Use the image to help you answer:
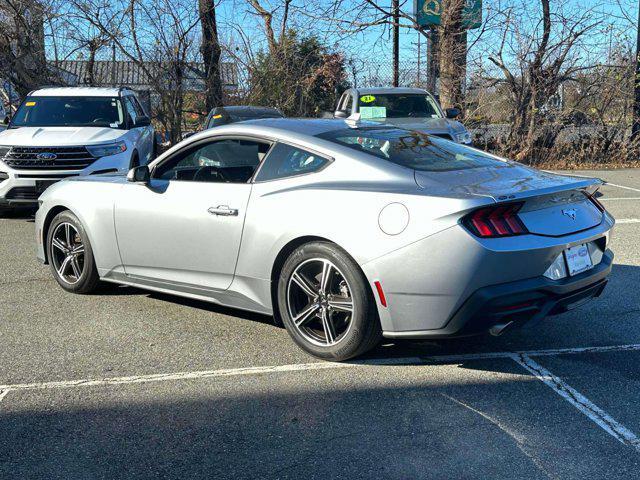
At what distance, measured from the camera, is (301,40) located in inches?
768

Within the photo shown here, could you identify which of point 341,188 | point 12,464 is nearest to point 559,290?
point 341,188

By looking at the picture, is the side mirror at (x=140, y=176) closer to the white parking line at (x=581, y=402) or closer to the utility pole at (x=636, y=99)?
the white parking line at (x=581, y=402)

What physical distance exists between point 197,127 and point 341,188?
614 inches

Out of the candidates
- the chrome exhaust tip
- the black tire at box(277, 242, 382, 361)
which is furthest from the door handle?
the chrome exhaust tip

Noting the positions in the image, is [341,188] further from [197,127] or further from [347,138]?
[197,127]

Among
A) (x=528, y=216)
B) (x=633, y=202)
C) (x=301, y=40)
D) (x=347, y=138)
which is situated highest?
(x=301, y=40)

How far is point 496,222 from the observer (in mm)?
4043

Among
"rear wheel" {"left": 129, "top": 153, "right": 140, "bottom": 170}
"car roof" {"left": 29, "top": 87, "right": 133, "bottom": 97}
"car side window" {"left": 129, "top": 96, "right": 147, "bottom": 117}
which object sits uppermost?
"car roof" {"left": 29, "top": 87, "right": 133, "bottom": 97}

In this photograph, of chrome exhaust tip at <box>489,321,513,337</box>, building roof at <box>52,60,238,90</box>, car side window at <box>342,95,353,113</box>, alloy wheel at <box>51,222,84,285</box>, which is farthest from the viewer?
building roof at <box>52,60,238,90</box>

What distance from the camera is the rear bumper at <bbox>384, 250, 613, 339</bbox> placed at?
4.00 metres

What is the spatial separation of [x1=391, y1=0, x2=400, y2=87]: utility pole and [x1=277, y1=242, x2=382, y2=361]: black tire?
15.0m

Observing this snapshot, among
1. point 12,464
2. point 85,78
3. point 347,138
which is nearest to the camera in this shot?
point 12,464

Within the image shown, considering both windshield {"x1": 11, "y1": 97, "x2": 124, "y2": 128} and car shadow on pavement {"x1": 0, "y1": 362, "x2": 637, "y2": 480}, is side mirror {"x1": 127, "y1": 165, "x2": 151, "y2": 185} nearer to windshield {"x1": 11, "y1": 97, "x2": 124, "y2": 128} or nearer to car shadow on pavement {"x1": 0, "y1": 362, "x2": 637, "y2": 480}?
car shadow on pavement {"x1": 0, "y1": 362, "x2": 637, "y2": 480}

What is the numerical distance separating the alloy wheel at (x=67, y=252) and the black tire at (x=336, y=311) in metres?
2.30
